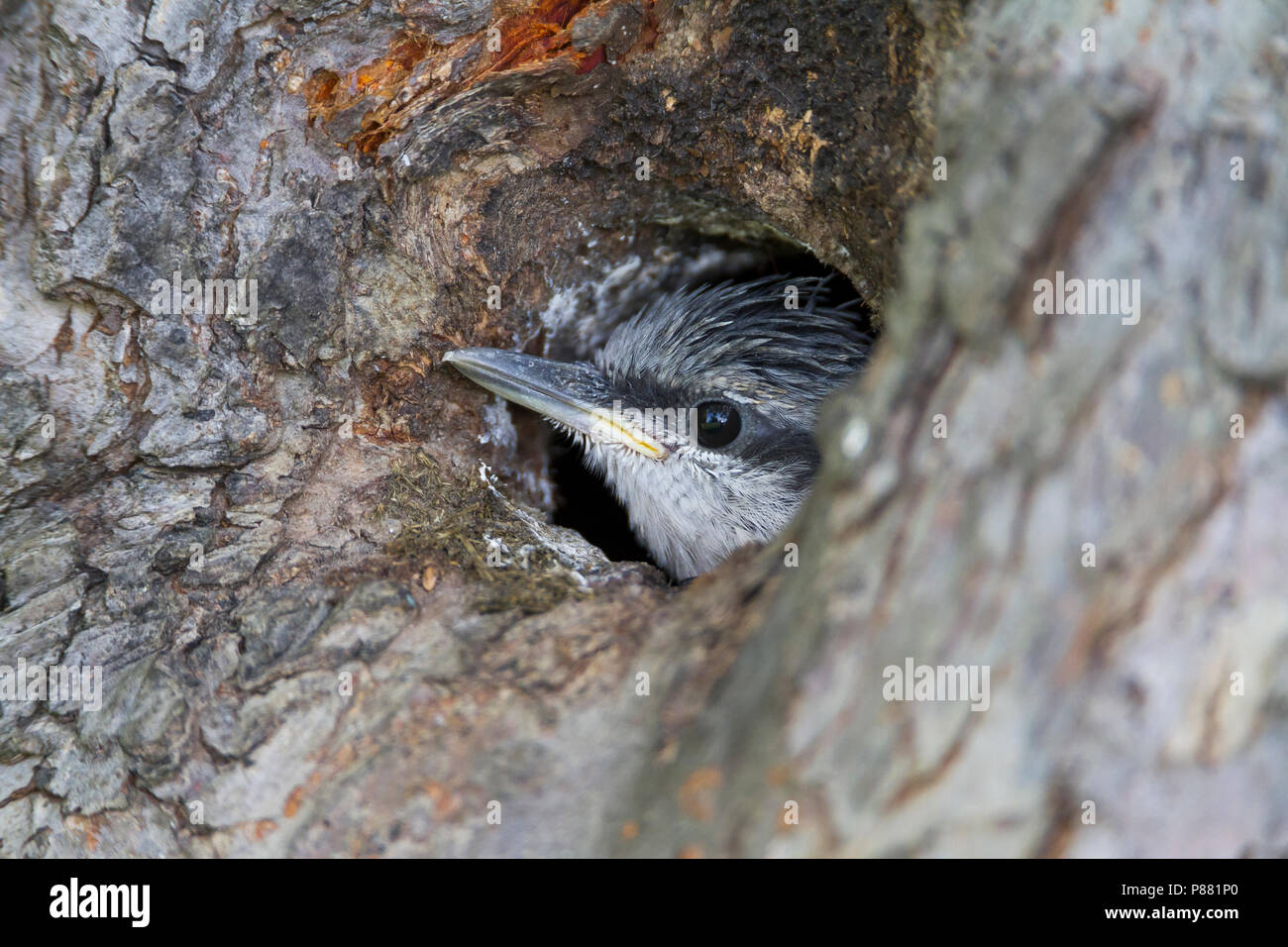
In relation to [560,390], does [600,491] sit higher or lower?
lower

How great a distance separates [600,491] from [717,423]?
76 cm

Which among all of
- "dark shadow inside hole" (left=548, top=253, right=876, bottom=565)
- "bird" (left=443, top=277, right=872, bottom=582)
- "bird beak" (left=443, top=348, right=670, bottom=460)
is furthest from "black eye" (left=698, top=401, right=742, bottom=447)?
"dark shadow inside hole" (left=548, top=253, right=876, bottom=565)

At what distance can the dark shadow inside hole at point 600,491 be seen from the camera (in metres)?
3.99

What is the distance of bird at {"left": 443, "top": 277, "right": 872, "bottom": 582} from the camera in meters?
3.42

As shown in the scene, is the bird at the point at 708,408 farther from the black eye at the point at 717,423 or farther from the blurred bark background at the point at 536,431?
the blurred bark background at the point at 536,431

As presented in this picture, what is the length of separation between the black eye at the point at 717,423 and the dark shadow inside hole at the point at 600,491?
0.65m

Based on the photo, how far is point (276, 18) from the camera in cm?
238

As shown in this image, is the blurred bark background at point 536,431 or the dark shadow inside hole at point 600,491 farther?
the dark shadow inside hole at point 600,491

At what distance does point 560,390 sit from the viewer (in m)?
3.26

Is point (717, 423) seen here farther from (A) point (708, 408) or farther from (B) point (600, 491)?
(B) point (600, 491)

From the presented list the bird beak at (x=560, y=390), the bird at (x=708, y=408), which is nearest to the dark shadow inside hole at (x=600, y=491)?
the bird at (x=708, y=408)

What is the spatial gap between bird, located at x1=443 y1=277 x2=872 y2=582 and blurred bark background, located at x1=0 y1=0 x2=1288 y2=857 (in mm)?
296

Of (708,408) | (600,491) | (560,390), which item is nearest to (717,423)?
(708,408)
